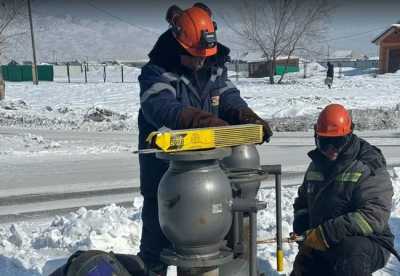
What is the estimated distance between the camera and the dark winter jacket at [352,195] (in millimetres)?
3508

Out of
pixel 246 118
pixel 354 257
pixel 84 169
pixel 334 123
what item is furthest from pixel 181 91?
pixel 84 169

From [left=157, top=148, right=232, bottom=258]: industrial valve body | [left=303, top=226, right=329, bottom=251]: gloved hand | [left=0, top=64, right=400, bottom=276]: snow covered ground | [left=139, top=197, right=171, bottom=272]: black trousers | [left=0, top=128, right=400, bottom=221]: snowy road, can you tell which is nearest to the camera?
[left=157, top=148, right=232, bottom=258]: industrial valve body

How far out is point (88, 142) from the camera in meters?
13.1

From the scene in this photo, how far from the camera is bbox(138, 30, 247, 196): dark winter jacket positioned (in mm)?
2518

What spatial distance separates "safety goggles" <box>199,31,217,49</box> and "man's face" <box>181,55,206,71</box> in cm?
18

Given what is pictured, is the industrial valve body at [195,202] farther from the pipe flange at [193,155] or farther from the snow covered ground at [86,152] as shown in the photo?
the snow covered ground at [86,152]

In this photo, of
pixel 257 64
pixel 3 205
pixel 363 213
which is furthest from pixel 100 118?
pixel 257 64

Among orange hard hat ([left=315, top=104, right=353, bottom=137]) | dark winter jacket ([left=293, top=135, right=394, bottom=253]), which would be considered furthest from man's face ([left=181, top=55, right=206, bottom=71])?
dark winter jacket ([left=293, top=135, right=394, bottom=253])

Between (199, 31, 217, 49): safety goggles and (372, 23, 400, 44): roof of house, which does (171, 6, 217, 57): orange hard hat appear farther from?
(372, 23, 400, 44): roof of house

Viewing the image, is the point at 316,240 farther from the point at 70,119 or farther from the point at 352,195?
the point at 70,119

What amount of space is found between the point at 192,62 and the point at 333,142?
1.37 m

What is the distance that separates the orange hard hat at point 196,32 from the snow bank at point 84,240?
2.36 meters

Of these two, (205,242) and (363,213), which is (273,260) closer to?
(363,213)

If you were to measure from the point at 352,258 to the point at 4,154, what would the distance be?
9495 millimetres
